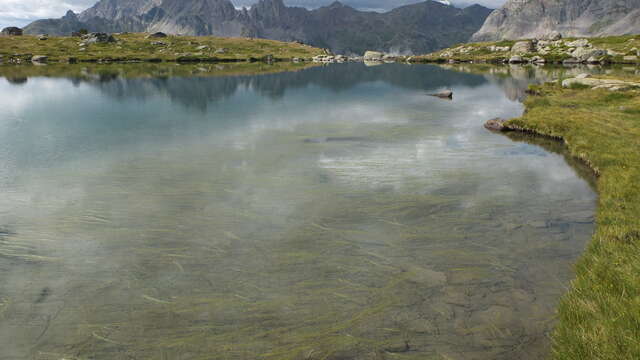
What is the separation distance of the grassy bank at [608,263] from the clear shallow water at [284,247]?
0.82m

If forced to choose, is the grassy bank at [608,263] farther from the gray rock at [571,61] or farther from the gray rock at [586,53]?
the gray rock at [586,53]

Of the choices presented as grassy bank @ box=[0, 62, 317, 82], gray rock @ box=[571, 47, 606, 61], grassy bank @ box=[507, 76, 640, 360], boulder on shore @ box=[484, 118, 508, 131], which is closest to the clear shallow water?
grassy bank @ box=[507, 76, 640, 360]

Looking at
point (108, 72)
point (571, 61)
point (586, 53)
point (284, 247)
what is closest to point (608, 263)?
point (284, 247)

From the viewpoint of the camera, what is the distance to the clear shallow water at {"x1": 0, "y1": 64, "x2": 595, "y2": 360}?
1043cm

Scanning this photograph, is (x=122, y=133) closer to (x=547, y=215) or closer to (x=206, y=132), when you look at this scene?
(x=206, y=132)

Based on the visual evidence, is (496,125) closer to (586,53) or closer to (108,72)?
(108,72)

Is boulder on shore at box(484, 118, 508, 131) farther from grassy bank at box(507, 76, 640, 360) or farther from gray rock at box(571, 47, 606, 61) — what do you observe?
gray rock at box(571, 47, 606, 61)

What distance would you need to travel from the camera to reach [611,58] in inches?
6781

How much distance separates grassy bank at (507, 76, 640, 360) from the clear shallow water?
82 centimetres

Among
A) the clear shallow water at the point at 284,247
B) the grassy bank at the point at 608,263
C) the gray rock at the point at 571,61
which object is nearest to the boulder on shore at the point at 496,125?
the grassy bank at the point at 608,263

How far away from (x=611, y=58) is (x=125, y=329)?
21605cm

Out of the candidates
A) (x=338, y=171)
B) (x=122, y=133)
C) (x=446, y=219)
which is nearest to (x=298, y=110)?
(x=122, y=133)

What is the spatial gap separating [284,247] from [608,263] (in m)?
10.8

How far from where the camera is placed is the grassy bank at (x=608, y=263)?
8.72 metres
